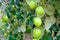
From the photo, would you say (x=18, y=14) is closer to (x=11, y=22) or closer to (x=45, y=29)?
(x=11, y=22)

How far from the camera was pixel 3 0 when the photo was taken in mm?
1616

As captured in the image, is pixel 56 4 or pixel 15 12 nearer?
pixel 56 4

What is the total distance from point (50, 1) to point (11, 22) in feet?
1.92

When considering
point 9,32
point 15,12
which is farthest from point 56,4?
point 9,32

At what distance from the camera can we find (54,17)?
95 cm

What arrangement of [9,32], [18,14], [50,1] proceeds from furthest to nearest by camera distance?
[9,32] < [18,14] < [50,1]

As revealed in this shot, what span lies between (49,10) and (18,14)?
37cm

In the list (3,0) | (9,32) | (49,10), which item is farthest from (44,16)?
(3,0)

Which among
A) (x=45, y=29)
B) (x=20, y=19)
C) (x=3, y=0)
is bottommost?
(x=45, y=29)

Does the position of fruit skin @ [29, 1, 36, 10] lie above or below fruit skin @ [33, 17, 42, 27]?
above

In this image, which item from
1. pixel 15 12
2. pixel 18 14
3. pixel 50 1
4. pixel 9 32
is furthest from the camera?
pixel 9 32

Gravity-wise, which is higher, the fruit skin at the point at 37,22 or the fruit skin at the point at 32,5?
the fruit skin at the point at 32,5

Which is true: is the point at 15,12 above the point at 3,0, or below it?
below

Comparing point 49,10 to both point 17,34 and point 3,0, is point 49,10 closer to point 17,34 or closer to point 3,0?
point 17,34
